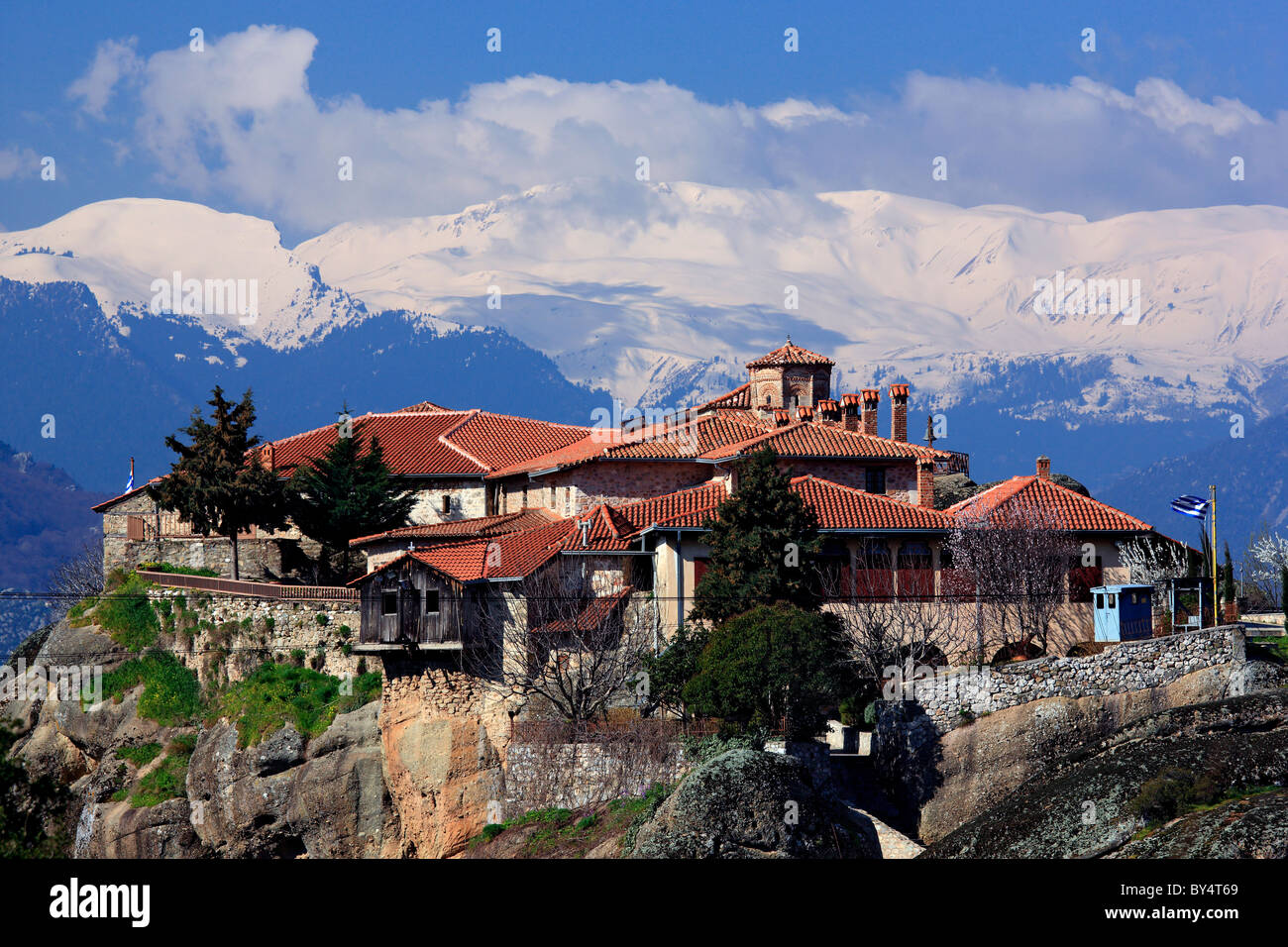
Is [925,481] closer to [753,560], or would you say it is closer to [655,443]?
[655,443]

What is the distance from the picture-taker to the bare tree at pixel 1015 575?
1902 inches

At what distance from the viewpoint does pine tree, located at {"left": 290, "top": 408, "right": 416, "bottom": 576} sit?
199 feet

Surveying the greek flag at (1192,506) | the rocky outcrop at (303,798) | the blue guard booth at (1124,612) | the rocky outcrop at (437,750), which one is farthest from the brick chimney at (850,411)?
the rocky outcrop at (303,798)

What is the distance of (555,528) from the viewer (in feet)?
181

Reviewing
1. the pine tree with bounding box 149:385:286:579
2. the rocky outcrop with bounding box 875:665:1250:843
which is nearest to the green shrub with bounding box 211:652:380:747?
the pine tree with bounding box 149:385:286:579

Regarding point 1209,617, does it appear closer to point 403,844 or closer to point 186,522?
point 403,844

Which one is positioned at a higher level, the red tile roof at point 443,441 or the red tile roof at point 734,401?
the red tile roof at point 734,401

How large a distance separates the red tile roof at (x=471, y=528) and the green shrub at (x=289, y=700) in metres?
5.92

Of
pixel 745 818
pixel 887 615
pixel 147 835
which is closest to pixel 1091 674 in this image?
pixel 887 615

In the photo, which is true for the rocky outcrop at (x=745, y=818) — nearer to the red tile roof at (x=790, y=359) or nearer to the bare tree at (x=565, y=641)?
the bare tree at (x=565, y=641)

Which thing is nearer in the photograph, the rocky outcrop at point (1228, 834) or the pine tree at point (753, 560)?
the rocky outcrop at point (1228, 834)

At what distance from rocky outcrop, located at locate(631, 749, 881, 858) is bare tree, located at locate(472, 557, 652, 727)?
29.6ft
